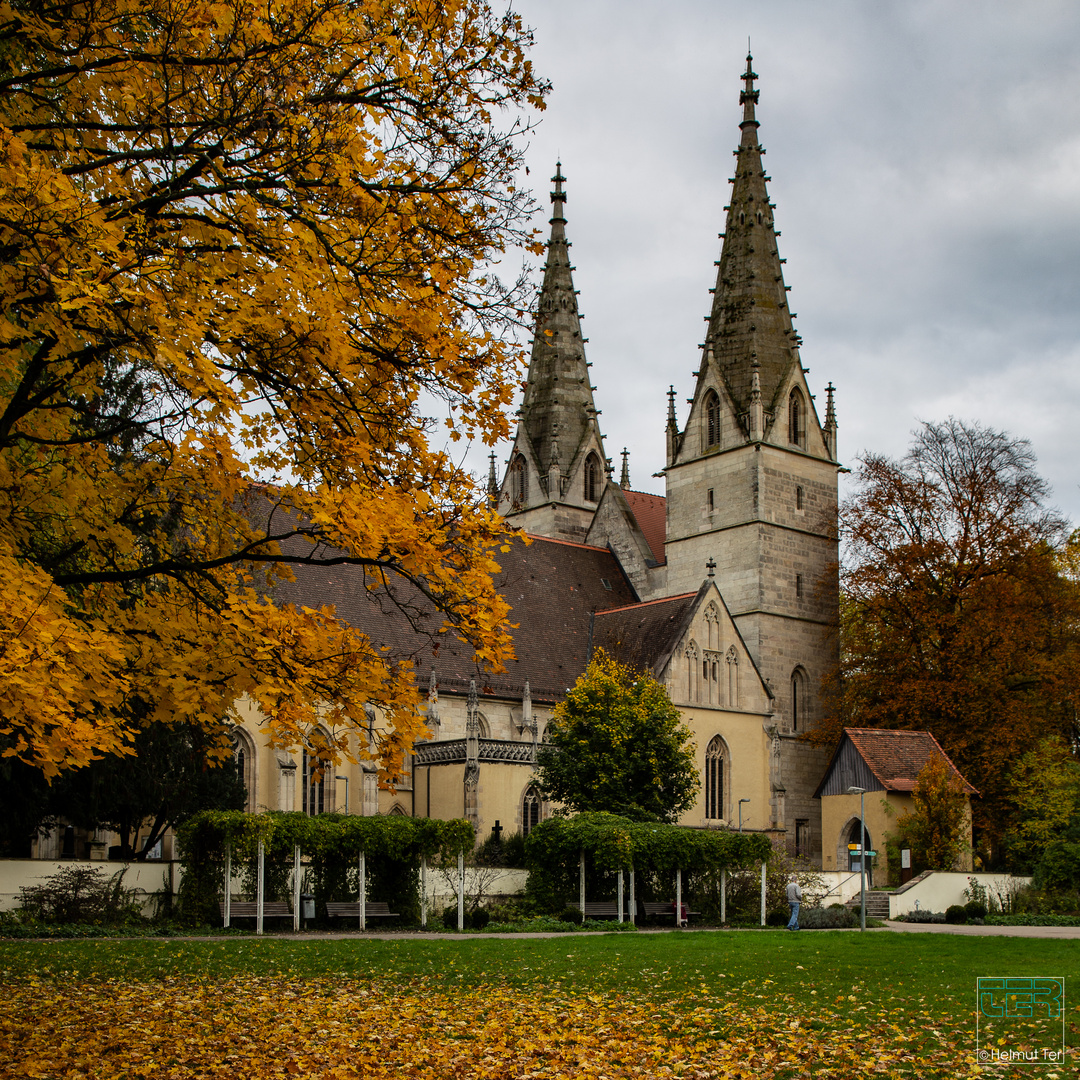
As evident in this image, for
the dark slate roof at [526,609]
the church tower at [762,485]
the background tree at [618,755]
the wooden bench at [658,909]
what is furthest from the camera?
the church tower at [762,485]

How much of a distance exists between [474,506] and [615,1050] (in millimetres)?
3886

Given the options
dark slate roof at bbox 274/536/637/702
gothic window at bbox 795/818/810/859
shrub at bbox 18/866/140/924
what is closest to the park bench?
dark slate roof at bbox 274/536/637/702

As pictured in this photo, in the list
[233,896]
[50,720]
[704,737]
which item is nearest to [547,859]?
[233,896]

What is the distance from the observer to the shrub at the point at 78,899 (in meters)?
19.9

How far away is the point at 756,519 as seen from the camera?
4103 cm

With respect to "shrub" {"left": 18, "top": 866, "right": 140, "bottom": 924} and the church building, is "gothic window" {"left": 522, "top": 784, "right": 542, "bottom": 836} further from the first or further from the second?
"shrub" {"left": 18, "top": 866, "right": 140, "bottom": 924}

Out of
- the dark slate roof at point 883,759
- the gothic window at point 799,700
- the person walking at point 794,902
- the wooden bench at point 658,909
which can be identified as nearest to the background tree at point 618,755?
the wooden bench at point 658,909

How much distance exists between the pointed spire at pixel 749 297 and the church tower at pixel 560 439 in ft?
26.4

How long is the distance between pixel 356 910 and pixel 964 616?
23327 millimetres

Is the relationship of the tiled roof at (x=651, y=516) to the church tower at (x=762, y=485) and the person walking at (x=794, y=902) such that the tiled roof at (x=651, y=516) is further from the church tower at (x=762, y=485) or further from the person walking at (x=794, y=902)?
the person walking at (x=794, y=902)

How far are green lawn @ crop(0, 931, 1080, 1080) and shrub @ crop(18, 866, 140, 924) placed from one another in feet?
11.3

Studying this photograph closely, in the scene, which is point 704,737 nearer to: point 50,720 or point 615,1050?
point 615,1050

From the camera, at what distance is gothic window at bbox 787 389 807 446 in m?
43.4

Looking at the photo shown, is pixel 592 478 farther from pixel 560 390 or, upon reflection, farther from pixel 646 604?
pixel 646 604
